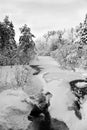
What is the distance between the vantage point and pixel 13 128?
1040 cm

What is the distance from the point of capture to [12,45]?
3212 cm

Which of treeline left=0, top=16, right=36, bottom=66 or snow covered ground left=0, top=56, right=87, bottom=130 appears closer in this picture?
snow covered ground left=0, top=56, right=87, bottom=130

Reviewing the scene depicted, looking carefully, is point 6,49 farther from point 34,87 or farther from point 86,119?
point 86,119

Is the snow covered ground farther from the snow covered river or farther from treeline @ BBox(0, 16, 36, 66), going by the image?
treeline @ BBox(0, 16, 36, 66)

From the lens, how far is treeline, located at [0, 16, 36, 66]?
28948 millimetres

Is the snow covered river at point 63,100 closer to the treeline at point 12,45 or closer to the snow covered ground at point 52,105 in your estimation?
the snow covered ground at point 52,105

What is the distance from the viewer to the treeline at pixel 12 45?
28948 millimetres

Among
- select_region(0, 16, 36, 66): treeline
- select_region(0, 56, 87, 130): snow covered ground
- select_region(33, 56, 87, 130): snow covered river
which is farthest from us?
select_region(0, 16, 36, 66): treeline

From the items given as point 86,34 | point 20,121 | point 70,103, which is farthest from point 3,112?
point 86,34

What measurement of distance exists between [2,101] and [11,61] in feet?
56.7

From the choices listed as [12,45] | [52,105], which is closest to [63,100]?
[52,105]

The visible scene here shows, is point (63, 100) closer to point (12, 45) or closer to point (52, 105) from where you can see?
point (52, 105)

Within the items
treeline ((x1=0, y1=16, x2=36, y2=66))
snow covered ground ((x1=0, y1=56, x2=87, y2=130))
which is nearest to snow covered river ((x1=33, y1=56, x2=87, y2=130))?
snow covered ground ((x1=0, y1=56, x2=87, y2=130))

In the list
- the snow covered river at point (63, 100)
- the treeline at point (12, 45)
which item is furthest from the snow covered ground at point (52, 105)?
the treeline at point (12, 45)
